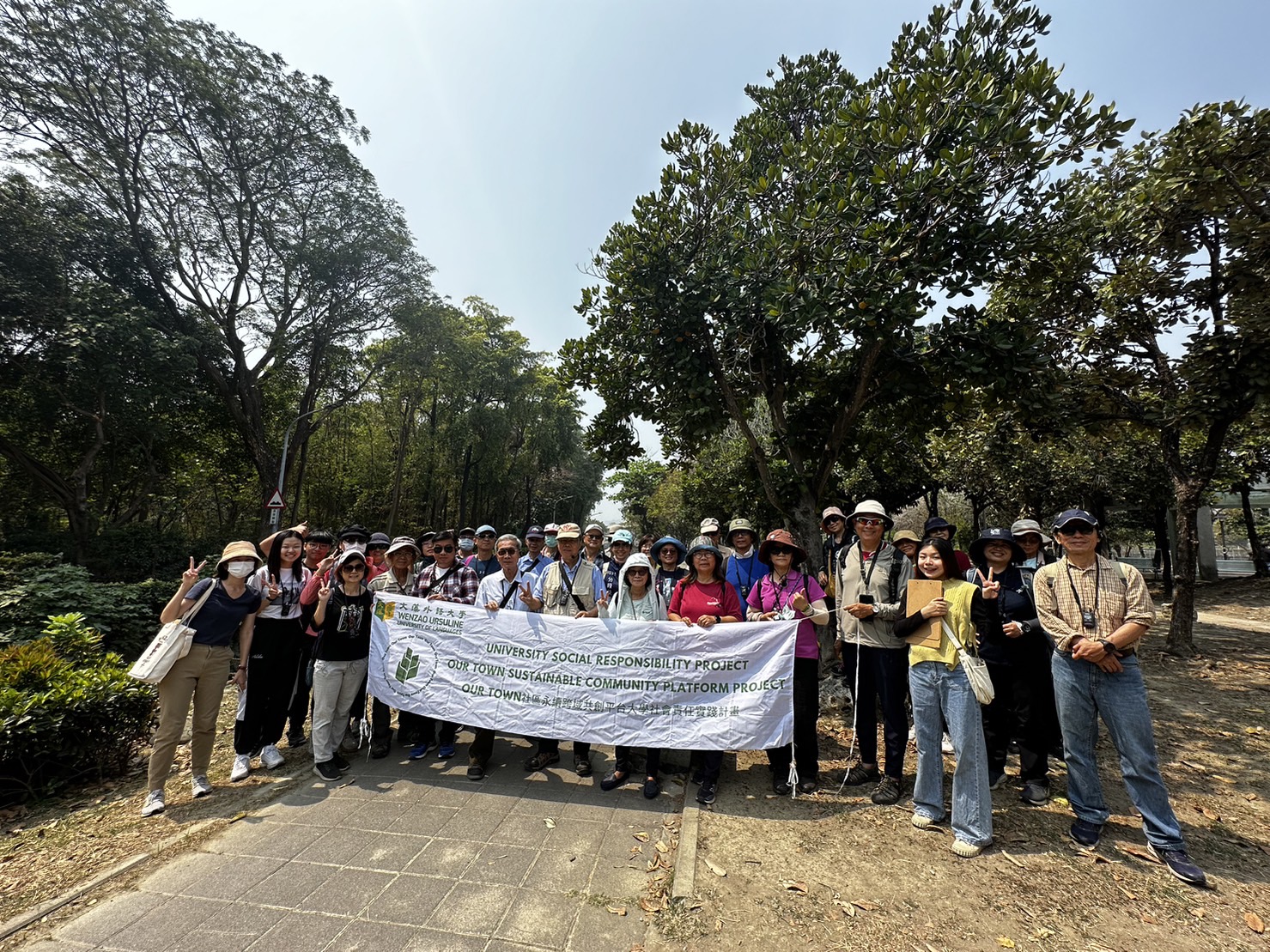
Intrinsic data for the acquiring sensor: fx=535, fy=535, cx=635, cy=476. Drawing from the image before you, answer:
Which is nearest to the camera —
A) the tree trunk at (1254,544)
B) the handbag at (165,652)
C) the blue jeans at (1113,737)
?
the blue jeans at (1113,737)

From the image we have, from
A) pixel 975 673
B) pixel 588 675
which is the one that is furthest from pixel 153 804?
pixel 975 673

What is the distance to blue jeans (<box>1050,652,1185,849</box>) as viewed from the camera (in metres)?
3.17

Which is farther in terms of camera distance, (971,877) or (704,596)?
(704,596)

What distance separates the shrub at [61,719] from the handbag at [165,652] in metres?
0.75

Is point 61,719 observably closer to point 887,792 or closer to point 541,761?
point 541,761

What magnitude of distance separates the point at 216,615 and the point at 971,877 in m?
5.49

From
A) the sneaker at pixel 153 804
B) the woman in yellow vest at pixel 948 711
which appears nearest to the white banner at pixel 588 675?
the woman in yellow vest at pixel 948 711

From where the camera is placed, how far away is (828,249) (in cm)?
543

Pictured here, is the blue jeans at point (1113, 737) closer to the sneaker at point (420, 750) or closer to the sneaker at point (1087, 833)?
the sneaker at point (1087, 833)

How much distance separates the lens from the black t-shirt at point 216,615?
4113 millimetres

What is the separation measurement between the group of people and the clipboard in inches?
0.6

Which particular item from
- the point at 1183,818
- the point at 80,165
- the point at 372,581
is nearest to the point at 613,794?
the point at 372,581

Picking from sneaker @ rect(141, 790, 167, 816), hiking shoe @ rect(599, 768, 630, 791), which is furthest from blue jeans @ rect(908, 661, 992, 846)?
sneaker @ rect(141, 790, 167, 816)

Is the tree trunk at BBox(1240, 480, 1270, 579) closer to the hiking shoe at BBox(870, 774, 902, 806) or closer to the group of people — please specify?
the group of people
